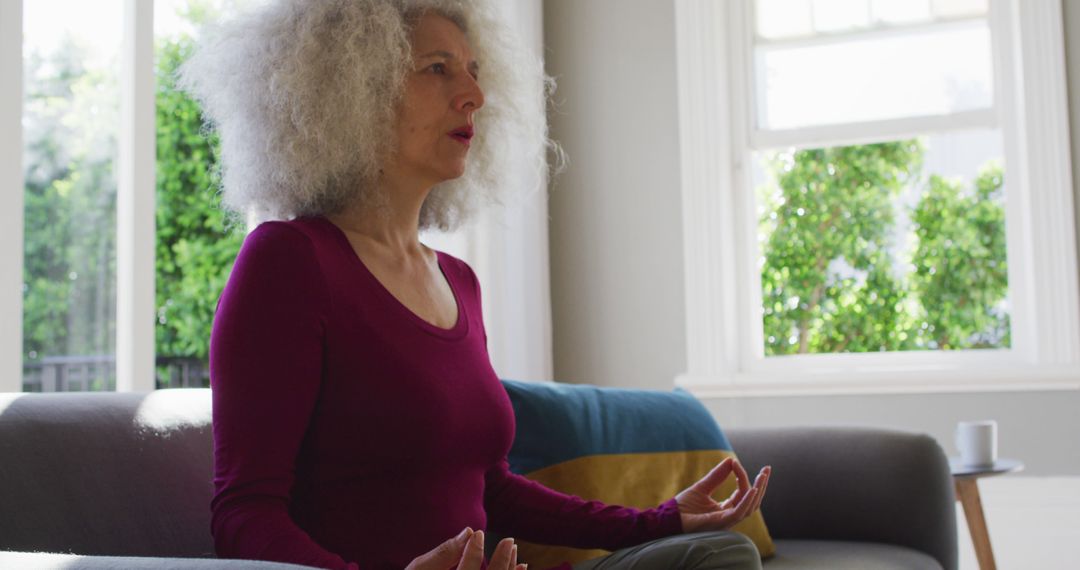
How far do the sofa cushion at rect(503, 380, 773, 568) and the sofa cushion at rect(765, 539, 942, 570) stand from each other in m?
0.07

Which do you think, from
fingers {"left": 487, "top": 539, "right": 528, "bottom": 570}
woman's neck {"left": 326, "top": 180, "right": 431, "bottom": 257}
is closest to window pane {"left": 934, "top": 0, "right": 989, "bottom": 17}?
woman's neck {"left": 326, "top": 180, "right": 431, "bottom": 257}

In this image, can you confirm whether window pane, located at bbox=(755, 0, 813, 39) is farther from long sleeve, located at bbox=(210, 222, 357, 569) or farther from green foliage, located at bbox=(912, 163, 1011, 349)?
long sleeve, located at bbox=(210, 222, 357, 569)

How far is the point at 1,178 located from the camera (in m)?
2.32

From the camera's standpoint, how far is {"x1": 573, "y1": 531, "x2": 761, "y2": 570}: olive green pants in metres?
1.40

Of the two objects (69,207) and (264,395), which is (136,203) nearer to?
(69,207)

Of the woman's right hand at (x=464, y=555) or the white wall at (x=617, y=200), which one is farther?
the white wall at (x=617, y=200)

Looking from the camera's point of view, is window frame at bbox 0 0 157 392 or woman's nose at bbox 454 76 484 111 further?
window frame at bbox 0 0 157 392

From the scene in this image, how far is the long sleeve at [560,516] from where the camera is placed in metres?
1.68

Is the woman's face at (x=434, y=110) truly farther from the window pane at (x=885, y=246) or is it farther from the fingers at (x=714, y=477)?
the window pane at (x=885, y=246)

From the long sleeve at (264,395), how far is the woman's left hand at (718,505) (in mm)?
630

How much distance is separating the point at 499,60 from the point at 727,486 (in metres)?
0.97

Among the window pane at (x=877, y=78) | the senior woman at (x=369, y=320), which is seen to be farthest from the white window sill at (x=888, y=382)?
the senior woman at (x=369, y=320)

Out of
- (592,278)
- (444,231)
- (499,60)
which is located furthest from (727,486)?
(592,278)

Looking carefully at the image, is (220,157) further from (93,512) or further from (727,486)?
(727,486)
